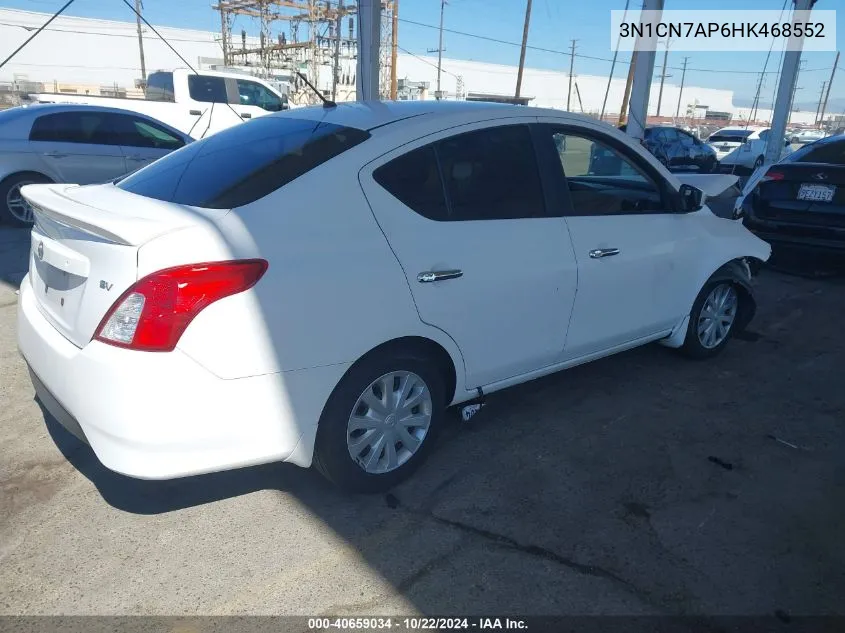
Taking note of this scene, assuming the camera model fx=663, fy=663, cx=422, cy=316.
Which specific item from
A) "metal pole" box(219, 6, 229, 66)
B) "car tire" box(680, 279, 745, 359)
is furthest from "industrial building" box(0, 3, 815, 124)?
"car tire" box(680, 279, 745, 359)

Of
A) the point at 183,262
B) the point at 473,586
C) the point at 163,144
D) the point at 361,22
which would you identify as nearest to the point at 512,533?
the point at 473,586

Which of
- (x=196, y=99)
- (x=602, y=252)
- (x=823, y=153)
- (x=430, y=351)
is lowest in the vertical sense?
(x=430, y=351)

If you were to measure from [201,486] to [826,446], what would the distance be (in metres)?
3.32

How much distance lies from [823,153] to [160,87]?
13.1 metres

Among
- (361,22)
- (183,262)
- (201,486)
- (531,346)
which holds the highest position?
(361,22)

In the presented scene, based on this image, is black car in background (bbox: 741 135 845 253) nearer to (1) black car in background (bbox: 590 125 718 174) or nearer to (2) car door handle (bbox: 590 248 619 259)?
(2) car door handle (bbox: 590 248 619 259)

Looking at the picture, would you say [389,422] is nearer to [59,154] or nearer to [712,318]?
[712,318]

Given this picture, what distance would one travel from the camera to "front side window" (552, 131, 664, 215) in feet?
12.0

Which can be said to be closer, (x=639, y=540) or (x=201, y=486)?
(x=639, y=540)

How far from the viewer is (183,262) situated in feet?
7.62

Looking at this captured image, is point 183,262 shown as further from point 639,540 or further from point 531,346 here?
point 639,540

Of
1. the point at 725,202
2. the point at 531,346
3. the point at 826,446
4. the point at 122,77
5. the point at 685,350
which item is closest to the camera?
the point at 531,346

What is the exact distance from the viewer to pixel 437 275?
2.93m

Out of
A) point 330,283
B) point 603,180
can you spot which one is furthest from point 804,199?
point 330,283
